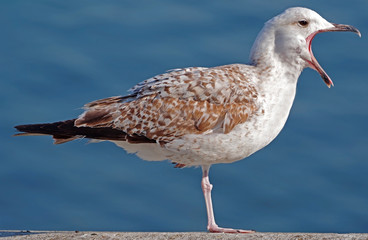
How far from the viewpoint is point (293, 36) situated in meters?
8.15

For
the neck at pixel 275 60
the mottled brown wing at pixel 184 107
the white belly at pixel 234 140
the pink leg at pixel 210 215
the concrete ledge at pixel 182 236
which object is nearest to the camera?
the concrete ledge at pixel 182 236

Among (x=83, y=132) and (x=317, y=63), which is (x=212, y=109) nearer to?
(x=317, y=63)

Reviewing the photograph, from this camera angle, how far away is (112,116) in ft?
27.2

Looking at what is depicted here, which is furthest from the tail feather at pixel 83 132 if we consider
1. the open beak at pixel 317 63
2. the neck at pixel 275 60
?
the open beak at pixel 317 63

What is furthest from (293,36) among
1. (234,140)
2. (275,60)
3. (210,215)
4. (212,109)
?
(210,215)

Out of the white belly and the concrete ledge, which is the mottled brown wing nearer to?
the white belly

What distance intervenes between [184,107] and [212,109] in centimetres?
33

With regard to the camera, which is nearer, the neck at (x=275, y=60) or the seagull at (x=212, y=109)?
the seagull at (x=212, y=109)

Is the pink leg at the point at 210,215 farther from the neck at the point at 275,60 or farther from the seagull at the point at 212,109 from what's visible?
the neck at the point at 275,60

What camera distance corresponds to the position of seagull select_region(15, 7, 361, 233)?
7.83 m

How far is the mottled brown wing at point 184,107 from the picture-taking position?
7.88 m

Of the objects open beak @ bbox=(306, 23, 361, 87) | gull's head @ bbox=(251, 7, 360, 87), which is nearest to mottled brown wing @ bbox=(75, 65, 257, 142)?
gull's head @ bbox=(251, 7, 360, 87)

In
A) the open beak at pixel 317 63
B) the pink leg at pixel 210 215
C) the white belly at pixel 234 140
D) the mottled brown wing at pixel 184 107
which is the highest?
the open beak at pixel 317 63

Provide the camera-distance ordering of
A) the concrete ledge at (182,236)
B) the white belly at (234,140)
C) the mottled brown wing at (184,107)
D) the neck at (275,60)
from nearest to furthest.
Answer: the concrete ledge at (182,236)
the white belly at (234,140)
the mottled brown wing at (184,107)
the neck at (275,60)
